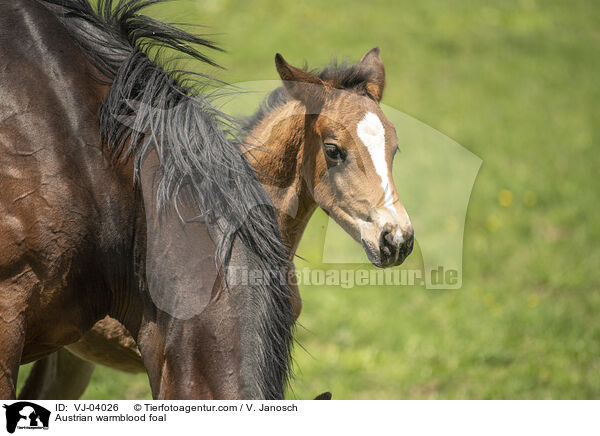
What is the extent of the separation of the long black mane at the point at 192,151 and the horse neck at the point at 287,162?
0.52 meters

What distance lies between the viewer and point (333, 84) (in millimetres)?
2992

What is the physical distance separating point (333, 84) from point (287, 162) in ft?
1.32

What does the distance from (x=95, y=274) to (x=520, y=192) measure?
7395mm

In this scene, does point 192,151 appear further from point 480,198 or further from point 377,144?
point 480,198

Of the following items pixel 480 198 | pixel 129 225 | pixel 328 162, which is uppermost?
pixel 480 198

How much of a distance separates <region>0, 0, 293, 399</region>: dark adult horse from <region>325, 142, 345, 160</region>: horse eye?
1.84ft

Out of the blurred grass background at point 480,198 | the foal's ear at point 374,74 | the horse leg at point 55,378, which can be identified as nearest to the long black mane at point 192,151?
the foal's ear at point 374,74

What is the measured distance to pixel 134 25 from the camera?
2.64 metres

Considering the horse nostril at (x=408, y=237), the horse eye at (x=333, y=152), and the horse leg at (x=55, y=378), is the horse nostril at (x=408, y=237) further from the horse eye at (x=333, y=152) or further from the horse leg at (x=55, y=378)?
the horse leg at (x=55, y=378)

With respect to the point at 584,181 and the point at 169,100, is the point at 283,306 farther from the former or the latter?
the point at 584,181

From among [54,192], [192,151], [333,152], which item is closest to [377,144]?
[333,152]

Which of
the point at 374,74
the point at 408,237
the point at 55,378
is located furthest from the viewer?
the point at 55,378

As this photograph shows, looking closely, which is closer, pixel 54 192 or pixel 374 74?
pixel 54 192

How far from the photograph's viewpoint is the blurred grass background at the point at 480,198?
18.7 ft
